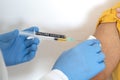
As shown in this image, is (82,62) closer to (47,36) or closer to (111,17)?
(47,36)

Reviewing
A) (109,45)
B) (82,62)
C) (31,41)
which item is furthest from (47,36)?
(109,45)

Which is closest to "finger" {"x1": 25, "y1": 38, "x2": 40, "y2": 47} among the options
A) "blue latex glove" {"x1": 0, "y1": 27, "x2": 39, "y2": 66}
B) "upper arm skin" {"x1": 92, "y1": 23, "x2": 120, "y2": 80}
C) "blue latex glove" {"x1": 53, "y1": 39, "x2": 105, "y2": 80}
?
"blue latex glove" {"x1": 0, "y1": 27, "x2": 39, "y2": 66}

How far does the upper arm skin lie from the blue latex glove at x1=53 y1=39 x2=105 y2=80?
205 mm

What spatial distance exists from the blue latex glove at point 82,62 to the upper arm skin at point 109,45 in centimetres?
20

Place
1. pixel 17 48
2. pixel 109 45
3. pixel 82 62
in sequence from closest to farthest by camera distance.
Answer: pixel 82 62 → pixel 17 48 → pixel 109 45

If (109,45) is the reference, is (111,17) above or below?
above

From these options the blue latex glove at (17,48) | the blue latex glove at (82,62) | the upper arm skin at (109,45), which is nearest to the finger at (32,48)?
the blue latex glove at (17,48)

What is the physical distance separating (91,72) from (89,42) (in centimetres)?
14

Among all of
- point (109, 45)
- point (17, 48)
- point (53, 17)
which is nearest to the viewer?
point (17, 48)

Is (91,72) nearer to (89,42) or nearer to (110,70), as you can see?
(89,42)

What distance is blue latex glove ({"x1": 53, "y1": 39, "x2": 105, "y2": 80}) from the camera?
1052mm

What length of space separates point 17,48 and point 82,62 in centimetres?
33

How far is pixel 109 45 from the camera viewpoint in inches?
51.3

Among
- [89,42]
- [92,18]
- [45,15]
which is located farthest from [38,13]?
[89,42]
